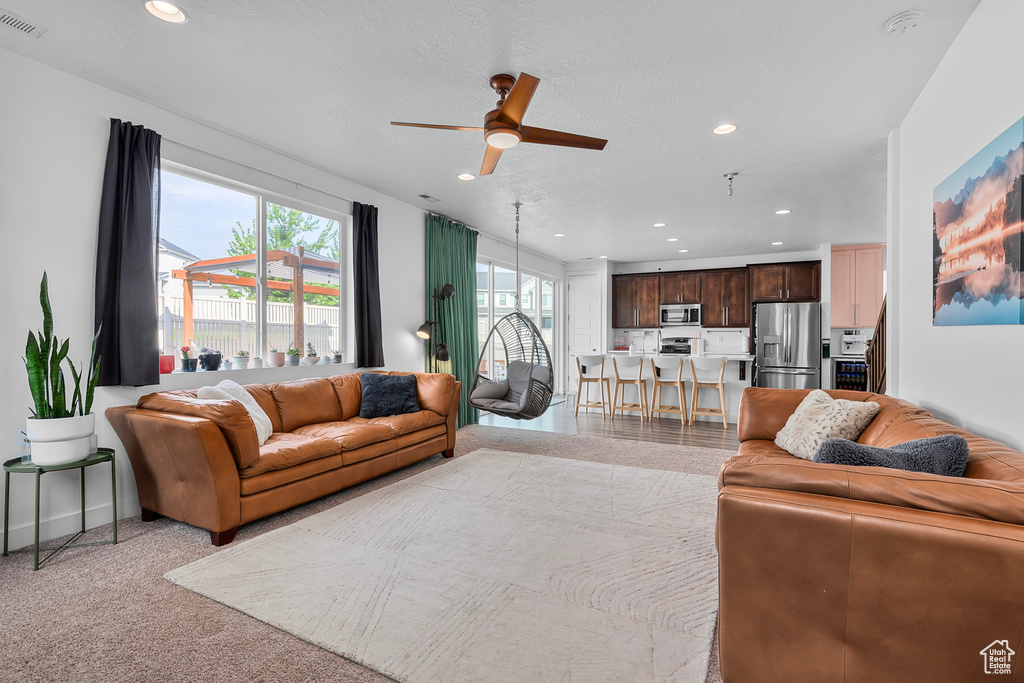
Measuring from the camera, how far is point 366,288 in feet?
15.6

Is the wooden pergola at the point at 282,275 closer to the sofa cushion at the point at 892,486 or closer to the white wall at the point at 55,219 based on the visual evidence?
the white wall at the point at 55,219

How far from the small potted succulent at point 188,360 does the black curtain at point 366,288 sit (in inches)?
58.3

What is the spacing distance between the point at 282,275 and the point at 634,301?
6.79 meters

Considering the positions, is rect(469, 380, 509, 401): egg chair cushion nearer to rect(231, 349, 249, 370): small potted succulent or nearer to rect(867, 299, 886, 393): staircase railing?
rect(231, 349, 249, 370): small potted succulent

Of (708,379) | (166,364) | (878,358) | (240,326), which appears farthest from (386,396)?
(708,379)

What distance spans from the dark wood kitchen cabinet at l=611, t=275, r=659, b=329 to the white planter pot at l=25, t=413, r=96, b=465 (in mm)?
8308

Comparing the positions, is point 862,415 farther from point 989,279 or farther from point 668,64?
point 668,64

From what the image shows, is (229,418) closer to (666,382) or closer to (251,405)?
(251,405)

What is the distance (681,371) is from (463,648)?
542 centimetres

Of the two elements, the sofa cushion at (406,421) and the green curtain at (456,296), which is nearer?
the sofa cushion at (406,421)

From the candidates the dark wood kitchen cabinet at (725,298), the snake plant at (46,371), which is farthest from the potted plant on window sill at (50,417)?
the dark wood kitchen cabinet at (725,298)

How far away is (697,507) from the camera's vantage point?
3227mm

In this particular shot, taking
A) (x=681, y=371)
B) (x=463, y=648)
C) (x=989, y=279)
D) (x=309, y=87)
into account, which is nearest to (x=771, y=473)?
(x=463, y=648)

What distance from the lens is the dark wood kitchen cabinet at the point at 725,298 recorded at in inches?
333
